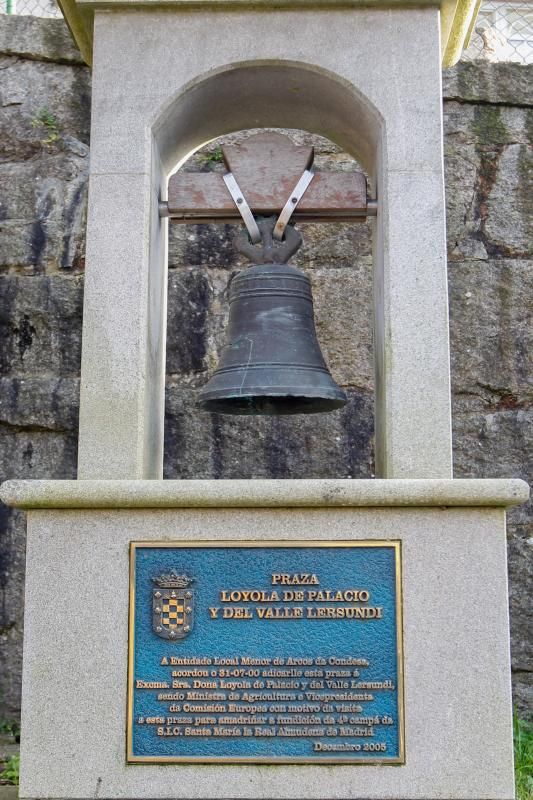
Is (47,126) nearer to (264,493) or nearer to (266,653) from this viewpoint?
(264,493)

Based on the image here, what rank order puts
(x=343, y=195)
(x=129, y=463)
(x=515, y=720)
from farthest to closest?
1. (x=515, y=720)
2. (x=343, y=195)
3. (x=129, y=463)

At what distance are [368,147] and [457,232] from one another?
182 centimetres

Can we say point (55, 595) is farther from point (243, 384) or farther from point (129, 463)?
point (243, 384)

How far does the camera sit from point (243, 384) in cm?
379

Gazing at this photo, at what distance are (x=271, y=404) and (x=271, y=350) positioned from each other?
0.33 meters

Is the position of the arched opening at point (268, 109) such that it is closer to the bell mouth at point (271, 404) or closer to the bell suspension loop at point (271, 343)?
the bell suspension loop at point (271, 343)

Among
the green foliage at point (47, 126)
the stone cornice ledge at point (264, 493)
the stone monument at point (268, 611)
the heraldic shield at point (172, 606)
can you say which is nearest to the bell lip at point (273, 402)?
the stone monument at point (268, 611)

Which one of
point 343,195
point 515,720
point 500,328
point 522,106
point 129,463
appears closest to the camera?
point 129,463

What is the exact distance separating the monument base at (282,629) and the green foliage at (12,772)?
1.54 metres

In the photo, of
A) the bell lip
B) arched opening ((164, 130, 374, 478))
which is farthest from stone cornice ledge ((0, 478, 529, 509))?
arched opening ((164, 130, 374, 478))

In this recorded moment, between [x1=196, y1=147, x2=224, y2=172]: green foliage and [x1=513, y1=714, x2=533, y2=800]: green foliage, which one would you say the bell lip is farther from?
[x1=196, y1=147, x2=224, y2=172]: green foliage

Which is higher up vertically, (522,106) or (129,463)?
(522,106)

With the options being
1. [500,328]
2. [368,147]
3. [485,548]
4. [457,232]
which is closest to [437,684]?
[485,548]

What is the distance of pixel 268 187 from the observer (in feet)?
13.4
